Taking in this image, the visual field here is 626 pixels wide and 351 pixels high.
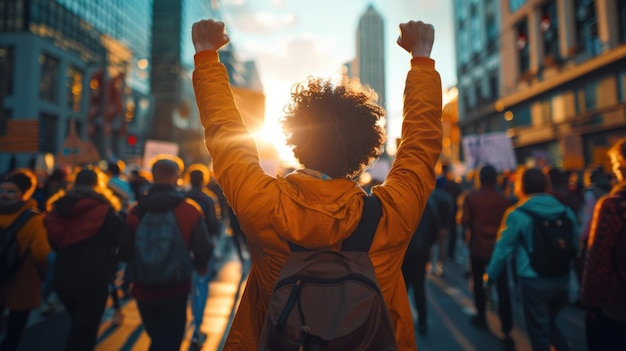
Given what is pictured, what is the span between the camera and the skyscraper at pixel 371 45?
3681 inches

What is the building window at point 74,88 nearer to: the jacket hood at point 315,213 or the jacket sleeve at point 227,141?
the jacket sleeve at point 227,141

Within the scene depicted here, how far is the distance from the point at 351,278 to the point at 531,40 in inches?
1236

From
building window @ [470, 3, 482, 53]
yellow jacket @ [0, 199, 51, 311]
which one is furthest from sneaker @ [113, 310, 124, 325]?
building window @ [470, 3, 482, 53]

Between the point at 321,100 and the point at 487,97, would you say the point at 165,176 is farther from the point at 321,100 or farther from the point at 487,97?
the point at 487,97

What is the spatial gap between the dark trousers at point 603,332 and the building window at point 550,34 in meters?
26.0

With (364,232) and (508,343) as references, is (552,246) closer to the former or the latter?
(508,343)

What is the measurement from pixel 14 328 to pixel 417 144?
13.3 ft

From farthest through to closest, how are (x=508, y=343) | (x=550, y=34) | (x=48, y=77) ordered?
(x=48, y=77), (x=550, y=34), (x=508, y=343)

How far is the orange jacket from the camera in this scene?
1.27 meters

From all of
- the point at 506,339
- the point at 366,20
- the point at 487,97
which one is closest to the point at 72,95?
the point at 487,97

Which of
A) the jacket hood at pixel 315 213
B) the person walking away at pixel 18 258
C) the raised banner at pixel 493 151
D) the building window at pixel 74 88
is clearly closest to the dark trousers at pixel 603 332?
the jacket hood at pixel 315 213

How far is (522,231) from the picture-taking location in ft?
11.5

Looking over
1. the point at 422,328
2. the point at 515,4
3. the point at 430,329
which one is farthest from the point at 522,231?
the point at 515,4

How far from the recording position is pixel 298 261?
4.11 feet
